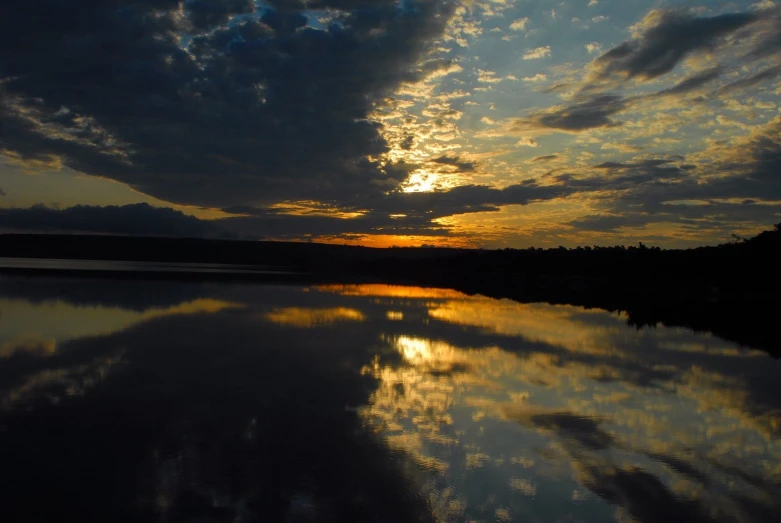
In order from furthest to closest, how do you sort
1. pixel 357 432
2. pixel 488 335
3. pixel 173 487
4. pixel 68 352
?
pixel 488 335 → pixel 68 352 → pixel 357 432 → pixel 173 487

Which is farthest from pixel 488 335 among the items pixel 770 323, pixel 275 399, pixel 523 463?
pixel 770 323

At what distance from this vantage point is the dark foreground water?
6.10m

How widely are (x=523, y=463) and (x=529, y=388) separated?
4341 mm

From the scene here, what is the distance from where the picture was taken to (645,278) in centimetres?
6425

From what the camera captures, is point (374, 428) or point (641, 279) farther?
point (641, 279)

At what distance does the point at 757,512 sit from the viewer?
6250 millimetres

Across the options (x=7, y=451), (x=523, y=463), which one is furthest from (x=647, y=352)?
(x=7, y=451)

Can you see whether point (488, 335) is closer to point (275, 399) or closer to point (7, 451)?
point (275, 399)

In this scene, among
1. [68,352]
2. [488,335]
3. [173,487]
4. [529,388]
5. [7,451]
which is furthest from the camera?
[488,335]

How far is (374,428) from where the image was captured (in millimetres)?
8617

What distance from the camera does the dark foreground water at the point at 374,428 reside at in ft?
20.0

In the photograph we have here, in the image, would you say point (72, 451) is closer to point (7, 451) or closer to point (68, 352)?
point (7, 451)

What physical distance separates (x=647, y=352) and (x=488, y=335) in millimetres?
4706

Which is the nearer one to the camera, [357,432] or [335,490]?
[335,490]
